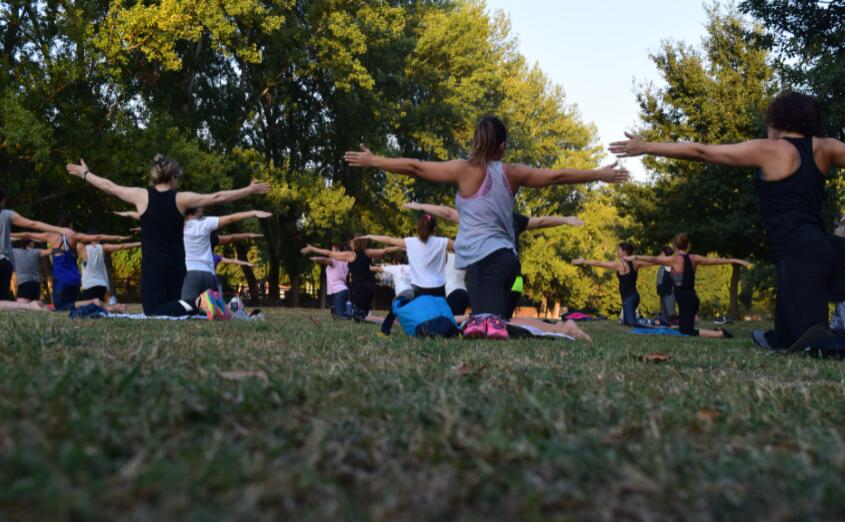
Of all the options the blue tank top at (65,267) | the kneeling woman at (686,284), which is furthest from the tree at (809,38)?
the blue tank top at (65,267)

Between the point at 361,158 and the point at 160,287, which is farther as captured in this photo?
the point at 160,287

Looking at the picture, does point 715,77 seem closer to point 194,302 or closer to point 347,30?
point 347,30

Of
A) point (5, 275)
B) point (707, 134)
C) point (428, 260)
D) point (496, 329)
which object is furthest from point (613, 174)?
point (707, 134)

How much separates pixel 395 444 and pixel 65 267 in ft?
56.6

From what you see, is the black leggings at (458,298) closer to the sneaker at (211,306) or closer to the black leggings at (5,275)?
the sneaker at (211,306)

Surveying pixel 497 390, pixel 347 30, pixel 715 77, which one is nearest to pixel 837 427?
pixel 497 390

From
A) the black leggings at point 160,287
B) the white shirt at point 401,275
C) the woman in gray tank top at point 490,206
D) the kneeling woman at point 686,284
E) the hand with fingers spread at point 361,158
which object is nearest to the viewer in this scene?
the hand with fingers spread at point 361,158

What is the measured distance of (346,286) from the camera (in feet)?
64.0

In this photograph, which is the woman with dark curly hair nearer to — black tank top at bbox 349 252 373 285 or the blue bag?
the blue bag

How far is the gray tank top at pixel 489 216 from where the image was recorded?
815 centimetres

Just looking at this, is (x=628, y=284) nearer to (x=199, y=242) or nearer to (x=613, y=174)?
(x=199, y=242)

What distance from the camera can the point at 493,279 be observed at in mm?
8172

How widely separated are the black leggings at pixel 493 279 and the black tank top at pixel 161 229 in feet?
14.9

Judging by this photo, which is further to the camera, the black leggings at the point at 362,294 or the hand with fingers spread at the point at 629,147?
the black leggings at the point at 362,294
